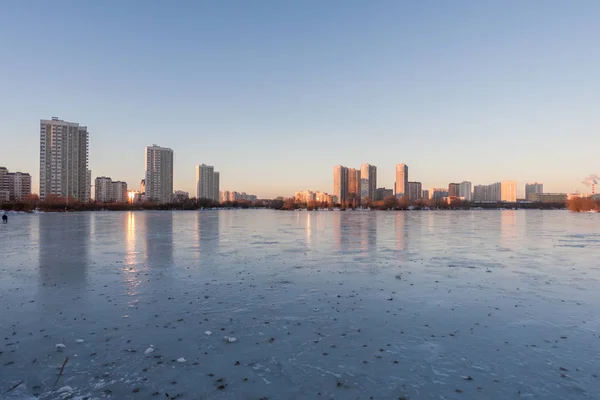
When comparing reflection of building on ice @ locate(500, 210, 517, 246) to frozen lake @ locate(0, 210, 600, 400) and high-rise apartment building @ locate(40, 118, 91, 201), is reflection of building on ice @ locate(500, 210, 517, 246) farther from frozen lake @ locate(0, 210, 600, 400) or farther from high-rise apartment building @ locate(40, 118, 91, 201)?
high-rise apartment building @ locate(40, 118, 91, 201)

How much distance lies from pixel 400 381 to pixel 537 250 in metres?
21.0

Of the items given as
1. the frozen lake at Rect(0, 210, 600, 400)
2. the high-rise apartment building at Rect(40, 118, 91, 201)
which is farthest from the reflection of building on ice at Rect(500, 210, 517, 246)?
the high-rise apartment building at Rect(40, 118, 91, 201)

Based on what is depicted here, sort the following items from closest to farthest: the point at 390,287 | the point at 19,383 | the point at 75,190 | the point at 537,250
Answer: the point at 19,383 → the point at 390,287 → the point at 537,250 → the point at 75,190

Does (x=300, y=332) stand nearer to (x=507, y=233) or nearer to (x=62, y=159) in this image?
(x=507, y=233)

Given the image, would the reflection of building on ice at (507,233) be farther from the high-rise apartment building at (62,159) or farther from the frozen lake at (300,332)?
the high-rise apartment building at (62,159)

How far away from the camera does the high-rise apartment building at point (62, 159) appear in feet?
557

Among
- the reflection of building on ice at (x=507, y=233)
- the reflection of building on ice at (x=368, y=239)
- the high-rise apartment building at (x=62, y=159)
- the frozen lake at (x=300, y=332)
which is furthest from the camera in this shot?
the high-rise apartment building at (x=62, y=159)

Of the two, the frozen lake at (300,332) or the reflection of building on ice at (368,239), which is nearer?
the frozen lake at (300,332)

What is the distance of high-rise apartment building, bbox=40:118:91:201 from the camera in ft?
557

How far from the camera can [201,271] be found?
14617 millimetres

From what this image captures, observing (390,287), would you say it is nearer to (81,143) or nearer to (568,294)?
(568,294)

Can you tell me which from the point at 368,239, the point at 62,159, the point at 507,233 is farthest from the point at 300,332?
the point at 62,159

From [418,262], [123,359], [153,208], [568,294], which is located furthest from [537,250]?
[153,208]

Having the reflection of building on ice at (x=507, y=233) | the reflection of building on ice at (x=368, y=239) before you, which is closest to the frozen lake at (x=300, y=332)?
the reflection of building on ice at (x=368, y=239)
